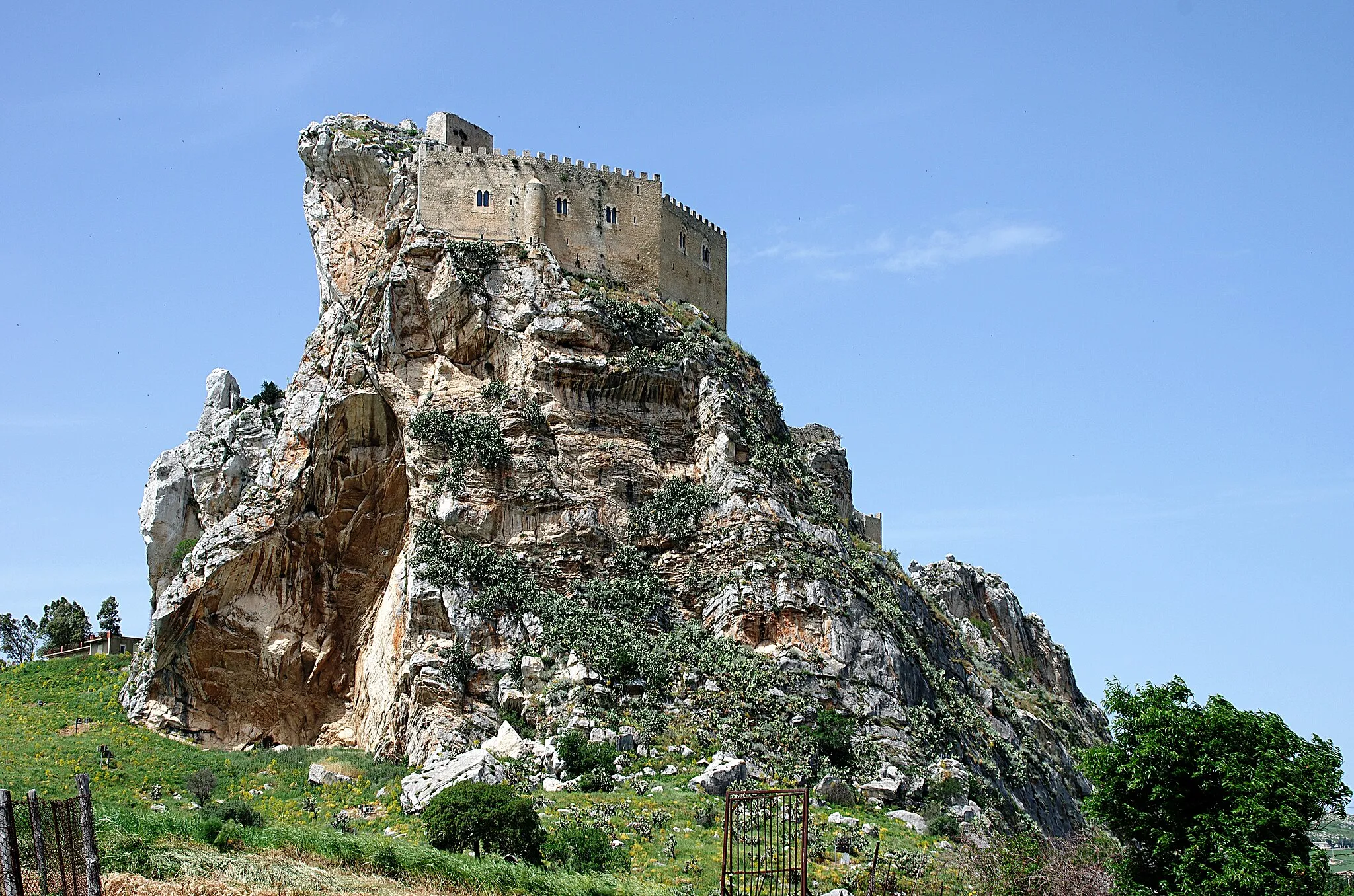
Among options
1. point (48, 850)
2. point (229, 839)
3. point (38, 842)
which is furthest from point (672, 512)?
point (38, 842)

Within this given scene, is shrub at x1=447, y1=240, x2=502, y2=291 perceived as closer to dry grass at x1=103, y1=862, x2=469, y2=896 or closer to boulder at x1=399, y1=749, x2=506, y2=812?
boulder at x1=399, y1=749, x2=506, y2=812

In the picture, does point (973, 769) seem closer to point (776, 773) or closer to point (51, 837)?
point (776, 773)

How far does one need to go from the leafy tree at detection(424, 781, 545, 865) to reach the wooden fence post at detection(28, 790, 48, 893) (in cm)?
1084

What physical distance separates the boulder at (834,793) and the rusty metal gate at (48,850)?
19.9 meters

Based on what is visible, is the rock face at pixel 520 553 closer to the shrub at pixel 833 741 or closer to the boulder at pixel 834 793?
the shrub at pixel 833 741

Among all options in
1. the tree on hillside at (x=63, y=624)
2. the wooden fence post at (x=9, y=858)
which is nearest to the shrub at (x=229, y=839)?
the wooden fence post at (x=9, y=858)

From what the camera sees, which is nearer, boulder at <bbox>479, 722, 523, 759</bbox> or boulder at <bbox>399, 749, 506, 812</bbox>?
boulder at <bbox>399, 749, 506, 812</bbox>

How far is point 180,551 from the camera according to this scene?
63.2m

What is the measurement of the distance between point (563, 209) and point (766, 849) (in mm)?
30007

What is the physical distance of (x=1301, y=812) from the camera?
32.0 meters

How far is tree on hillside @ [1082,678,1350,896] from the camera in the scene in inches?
1229

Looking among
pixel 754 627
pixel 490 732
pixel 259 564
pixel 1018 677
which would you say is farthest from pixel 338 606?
pixel 1018 677

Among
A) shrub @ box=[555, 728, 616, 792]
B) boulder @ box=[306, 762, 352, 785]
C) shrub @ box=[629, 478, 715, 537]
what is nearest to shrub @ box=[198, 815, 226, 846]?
shrub @ box=[555, 728, 616, 792]

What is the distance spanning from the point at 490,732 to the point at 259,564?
13685mm
